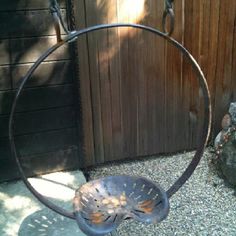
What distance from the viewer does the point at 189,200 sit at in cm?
281

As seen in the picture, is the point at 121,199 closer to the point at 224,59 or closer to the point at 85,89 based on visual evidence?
the point at 85,89

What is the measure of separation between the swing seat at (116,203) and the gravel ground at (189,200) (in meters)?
0.37

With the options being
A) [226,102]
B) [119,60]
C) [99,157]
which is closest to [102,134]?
[99,157]

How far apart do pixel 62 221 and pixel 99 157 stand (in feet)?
2.73

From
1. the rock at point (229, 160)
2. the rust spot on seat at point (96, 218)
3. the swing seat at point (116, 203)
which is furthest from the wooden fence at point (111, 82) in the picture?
the rust spot on seat at point (96, 218)

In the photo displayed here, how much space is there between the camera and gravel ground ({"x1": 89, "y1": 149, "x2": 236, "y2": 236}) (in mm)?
2518

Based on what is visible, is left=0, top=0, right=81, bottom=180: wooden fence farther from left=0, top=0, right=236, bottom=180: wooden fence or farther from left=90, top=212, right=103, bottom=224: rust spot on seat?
left=90, top=212, right=103, bottom=224: rust spot on seat

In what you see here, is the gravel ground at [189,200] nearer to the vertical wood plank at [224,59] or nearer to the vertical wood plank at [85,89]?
the vertical wood plank at [85,89]

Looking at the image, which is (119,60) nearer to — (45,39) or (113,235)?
(45,39)

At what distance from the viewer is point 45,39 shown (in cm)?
Answer: 267

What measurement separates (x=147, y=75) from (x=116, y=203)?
1.20 meters

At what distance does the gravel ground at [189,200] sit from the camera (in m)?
2.52

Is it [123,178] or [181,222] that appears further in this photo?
[181,222]

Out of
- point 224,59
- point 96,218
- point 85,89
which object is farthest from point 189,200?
point 224,59
